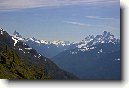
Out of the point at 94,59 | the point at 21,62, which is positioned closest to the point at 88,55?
the point at 94,59

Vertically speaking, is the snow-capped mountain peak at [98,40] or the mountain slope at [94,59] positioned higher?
the snow-capped mountain peak at [98,40]

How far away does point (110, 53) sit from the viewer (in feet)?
6.70

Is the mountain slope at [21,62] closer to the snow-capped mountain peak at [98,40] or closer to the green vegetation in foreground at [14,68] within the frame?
the green vegetation in foreground at [14,68]

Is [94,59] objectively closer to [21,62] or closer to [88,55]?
[88,55]

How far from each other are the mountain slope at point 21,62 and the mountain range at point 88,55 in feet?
0.15

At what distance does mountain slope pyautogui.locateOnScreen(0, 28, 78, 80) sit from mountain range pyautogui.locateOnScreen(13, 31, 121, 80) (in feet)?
0.15

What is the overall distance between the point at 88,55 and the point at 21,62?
17.6 inches

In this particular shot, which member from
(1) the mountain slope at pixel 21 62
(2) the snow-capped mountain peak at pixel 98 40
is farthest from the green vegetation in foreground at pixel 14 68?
(2) the snow-capped mountain peak at pixel 98 40

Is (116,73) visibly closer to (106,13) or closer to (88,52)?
(88,52)

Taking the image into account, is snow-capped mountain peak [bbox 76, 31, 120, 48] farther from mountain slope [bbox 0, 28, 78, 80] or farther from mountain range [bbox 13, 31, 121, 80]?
mountain slope [bbox 0, 28, 78, 80]

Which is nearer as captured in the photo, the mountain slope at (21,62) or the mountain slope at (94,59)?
the mountain slope at (94,59)

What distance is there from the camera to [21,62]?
2.21 meters

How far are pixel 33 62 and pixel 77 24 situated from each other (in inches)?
14.9

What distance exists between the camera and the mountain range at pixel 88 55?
6.64 feet
